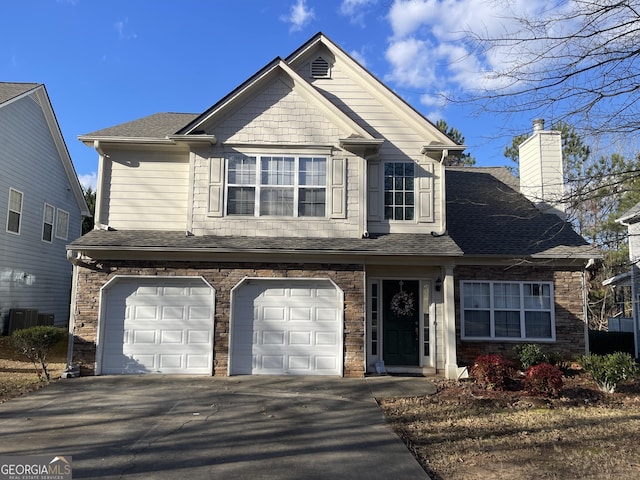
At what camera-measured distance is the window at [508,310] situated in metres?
12.4

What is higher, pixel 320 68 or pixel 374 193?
pixel 320 68

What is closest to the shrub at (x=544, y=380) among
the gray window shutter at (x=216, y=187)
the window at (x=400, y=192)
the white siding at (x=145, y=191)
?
the window at (x=400, y=192)

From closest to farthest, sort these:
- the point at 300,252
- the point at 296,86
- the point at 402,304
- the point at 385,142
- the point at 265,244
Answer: the point at 300,252 → the point at 265,244 → the point at 296,86 → the point at 402,304 → the point at 385,142

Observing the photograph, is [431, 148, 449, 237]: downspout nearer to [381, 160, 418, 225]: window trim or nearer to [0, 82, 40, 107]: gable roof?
[381, 160, 418, 225]: window trim

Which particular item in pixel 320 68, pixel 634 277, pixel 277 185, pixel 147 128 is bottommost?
pixel 634 277

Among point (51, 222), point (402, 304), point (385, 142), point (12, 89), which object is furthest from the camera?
point (51, 222)

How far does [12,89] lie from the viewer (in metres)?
16.7

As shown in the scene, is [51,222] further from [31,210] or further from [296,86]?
[296,86]

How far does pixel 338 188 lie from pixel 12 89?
1311 cm

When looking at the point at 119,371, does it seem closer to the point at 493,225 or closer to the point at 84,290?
the point at 84,290

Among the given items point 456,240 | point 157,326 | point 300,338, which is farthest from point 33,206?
point 456,240

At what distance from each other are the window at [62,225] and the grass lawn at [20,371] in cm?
654

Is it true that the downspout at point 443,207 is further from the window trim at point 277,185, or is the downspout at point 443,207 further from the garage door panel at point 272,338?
the garage door panel at point 272,338

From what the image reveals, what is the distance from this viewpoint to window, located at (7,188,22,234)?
15.9 meters
